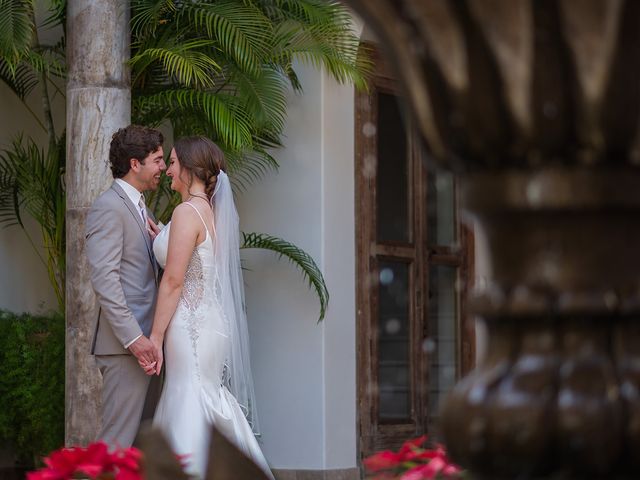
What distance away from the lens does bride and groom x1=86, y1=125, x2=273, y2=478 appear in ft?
17.6

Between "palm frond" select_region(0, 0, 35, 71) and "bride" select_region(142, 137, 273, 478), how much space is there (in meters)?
1.17

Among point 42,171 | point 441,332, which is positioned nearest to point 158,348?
point 42,171

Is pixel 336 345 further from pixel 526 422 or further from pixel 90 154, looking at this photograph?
pixel 526 422

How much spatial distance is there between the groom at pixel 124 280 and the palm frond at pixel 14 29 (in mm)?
1005

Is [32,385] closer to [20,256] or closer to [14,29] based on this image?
[20,256]

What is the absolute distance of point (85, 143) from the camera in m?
6.35

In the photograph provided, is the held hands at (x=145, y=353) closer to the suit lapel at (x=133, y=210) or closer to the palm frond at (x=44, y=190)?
the suit lapel at (x=133, y=210)

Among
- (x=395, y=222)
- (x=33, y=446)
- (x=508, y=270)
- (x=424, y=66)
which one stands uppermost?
(x=395, y=222)

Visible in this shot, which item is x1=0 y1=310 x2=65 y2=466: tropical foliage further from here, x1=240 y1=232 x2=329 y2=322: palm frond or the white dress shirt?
the white dress shirt

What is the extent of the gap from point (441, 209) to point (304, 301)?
1.93 m

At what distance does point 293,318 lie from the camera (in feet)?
24.8

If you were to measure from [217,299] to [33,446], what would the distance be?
200 centimetres

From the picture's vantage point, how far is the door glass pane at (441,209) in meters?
→ 9.00

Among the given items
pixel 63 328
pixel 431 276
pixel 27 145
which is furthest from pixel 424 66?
pixel 431 276
